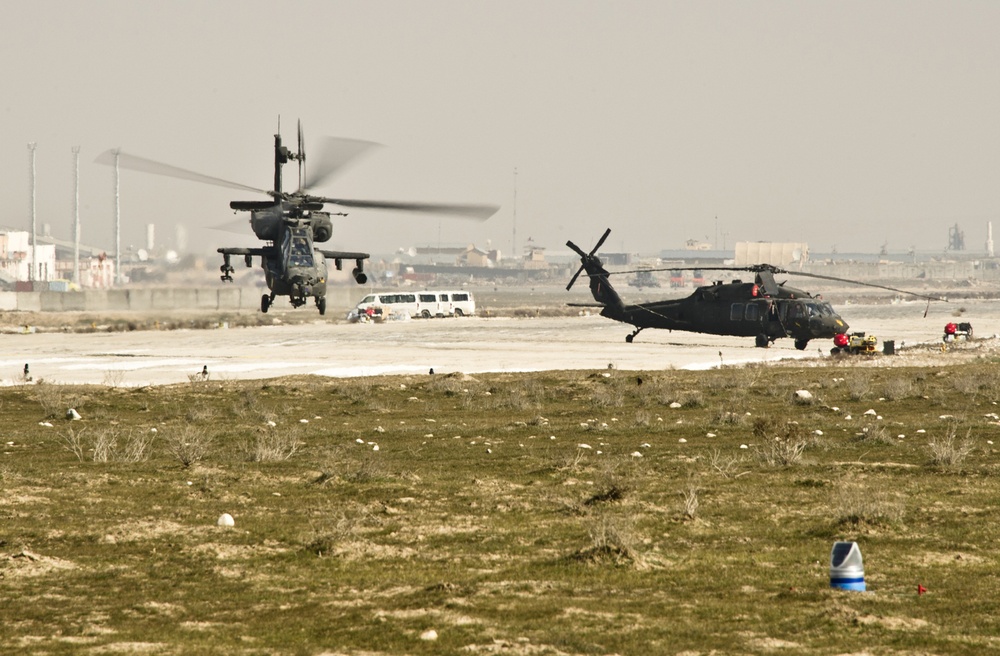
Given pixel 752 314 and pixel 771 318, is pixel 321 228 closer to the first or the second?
pixel 752 314

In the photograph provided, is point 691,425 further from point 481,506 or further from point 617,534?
point 617,534

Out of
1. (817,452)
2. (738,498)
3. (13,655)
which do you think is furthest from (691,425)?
(13,655)

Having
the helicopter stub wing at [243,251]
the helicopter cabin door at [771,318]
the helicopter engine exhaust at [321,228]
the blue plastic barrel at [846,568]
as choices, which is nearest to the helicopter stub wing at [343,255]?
the helicopter engine exhaust at [321,228]

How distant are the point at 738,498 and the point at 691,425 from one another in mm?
A: 8143

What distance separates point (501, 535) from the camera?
505 inches

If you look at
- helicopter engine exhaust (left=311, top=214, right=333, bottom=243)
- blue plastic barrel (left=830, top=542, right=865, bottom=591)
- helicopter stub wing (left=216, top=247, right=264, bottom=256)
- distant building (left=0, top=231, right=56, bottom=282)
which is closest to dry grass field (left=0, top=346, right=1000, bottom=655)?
blue plastic barrel (left=830, top=542, right=865, bottom=591)

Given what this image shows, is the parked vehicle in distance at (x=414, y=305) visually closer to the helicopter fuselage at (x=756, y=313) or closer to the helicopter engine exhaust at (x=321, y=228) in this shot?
the helicopter fuselage at (x=756, y=313)

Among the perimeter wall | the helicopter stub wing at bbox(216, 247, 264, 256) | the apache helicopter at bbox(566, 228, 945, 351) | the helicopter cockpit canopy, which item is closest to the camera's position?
the helicopter cockpit canopy

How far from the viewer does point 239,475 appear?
1666cm

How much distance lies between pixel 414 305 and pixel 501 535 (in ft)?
246

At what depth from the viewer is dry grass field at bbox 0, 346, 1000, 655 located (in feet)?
30.0

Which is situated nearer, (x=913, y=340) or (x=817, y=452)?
(x=817, y=452)

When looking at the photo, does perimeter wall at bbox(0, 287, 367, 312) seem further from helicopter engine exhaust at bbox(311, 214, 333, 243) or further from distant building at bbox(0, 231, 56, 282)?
distant building at bbox(0, 231, 56, 282)

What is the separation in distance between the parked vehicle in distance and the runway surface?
6716mm
